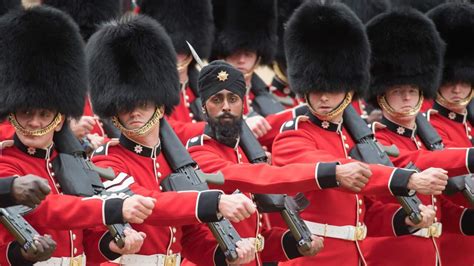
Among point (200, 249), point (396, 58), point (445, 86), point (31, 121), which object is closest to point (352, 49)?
point (396, 58)

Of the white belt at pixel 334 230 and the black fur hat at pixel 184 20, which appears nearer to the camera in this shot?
the white belt at pixel 334 230

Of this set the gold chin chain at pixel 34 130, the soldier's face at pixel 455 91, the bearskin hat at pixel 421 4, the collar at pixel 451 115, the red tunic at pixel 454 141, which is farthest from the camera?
the bearskin hat at pixel 421 4

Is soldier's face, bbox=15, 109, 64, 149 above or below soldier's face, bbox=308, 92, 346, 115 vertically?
above

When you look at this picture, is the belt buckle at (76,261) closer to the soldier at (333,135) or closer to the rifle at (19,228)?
the rifle at (19,228)

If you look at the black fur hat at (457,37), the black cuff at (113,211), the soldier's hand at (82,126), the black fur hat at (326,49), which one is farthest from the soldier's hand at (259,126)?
the black cuff at (113,211)

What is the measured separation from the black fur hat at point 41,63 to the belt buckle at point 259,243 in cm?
117

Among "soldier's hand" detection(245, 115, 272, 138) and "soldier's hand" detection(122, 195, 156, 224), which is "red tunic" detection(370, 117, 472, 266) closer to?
"soldier's hand" detection(245, 115, 272, 138)

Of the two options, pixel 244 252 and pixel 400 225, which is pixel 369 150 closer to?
pixel 400 225

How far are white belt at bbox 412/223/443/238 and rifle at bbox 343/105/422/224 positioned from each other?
465 millimetres

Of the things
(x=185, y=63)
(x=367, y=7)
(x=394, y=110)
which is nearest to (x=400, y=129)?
(x=394, y=110)

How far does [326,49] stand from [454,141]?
1.26 m

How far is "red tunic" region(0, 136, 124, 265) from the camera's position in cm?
585

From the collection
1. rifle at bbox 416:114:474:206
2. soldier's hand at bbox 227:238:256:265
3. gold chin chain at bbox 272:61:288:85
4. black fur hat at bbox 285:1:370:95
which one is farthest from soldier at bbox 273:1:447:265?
gold chin chain at bbox 272:61:288:85

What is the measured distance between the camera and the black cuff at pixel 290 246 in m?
6.88
